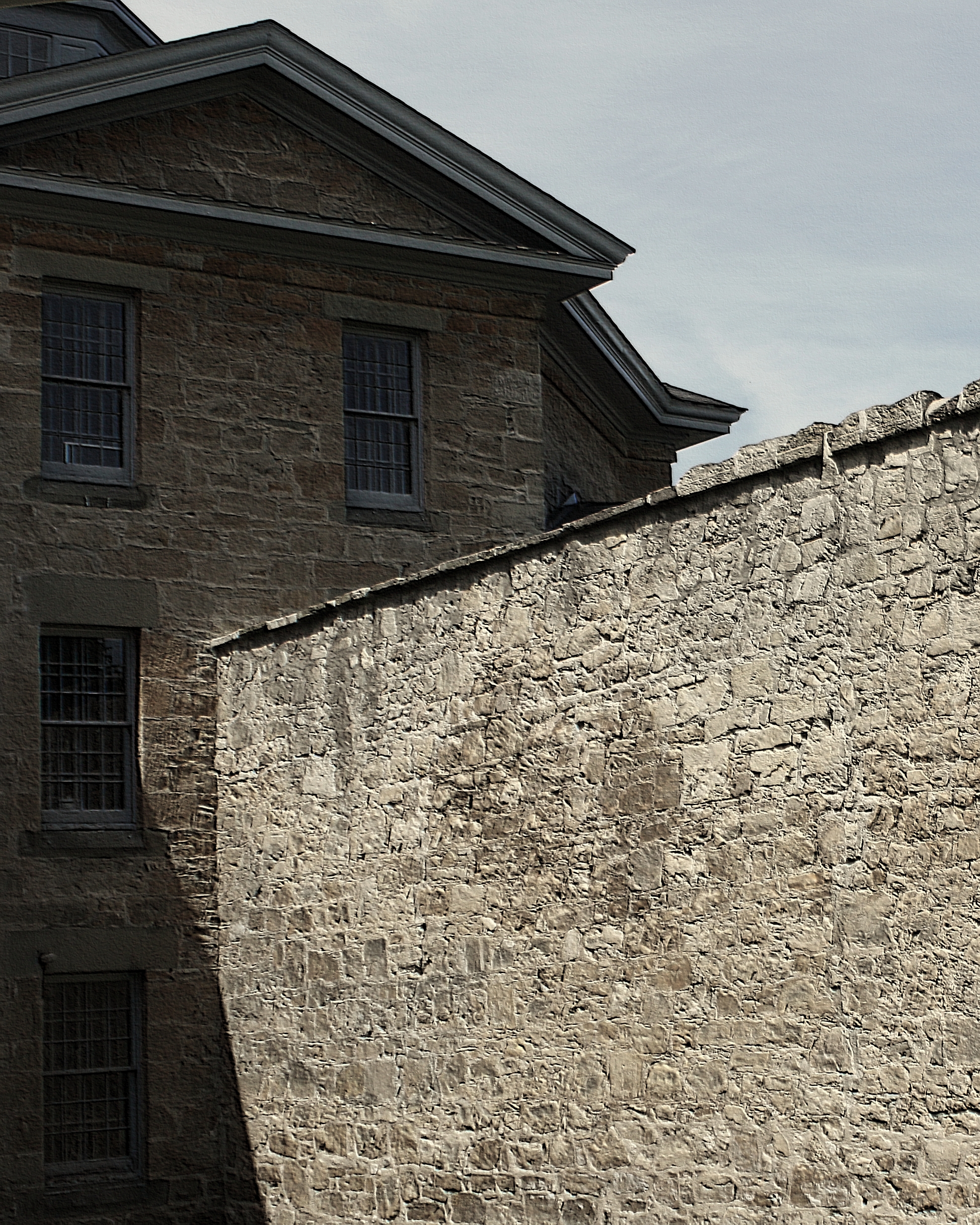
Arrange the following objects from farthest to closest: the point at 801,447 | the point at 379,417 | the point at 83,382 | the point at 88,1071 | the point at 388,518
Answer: the point at 379,417 → the point at 388,518 → the point at 83,382 → the point at 88,1071 → the point at 801,447

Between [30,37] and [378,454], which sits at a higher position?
[30,37]

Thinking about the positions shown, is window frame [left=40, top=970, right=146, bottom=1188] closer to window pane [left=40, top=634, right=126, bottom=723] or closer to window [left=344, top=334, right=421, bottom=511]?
window pane [left=40, top=634, right=126, bottom=723]

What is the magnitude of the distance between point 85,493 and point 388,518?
2700 millimetres

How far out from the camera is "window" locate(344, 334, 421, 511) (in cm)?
1531

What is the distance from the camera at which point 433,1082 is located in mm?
10250

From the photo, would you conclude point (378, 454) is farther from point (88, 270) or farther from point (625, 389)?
point (625, 389)

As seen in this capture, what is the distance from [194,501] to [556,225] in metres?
4.50

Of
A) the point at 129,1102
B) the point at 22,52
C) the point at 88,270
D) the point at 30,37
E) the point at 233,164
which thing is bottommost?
the point at 129,1102

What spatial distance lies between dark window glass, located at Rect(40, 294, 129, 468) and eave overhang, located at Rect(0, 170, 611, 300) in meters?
0.76

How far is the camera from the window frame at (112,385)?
14.1 metres

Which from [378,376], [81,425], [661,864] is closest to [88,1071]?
[81,425]

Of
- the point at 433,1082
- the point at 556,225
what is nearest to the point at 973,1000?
the point at 433,1082

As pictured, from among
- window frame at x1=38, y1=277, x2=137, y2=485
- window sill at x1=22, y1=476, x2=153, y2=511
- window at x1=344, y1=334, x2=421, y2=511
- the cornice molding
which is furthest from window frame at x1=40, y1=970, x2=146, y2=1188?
the cornice molding

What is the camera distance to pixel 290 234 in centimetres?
1508
